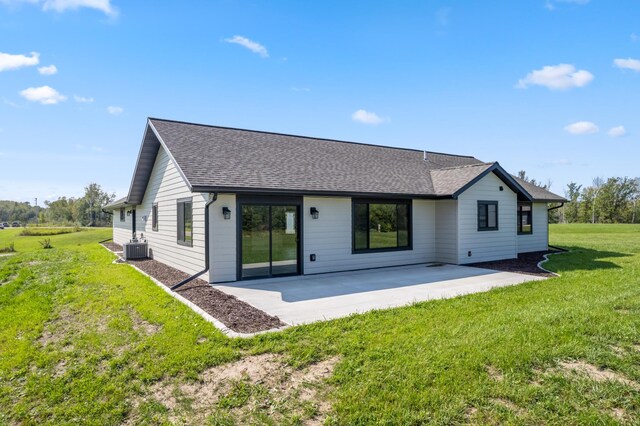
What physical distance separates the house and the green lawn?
2863 mm

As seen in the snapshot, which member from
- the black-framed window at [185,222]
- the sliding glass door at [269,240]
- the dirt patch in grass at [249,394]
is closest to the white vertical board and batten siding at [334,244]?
the sliding glass door at [269,240]

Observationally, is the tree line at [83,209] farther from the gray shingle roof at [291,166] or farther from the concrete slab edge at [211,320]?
the concrete slab edge at [211,320]

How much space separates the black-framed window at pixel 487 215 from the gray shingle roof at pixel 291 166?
4.29 ft

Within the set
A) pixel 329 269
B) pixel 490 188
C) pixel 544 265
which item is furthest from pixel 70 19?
pixel 544 265

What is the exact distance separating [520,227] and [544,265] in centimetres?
465

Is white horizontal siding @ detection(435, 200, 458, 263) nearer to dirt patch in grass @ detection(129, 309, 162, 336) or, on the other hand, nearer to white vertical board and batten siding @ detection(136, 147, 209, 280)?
white vertical board and batten siding @ detection(136, 147, 209, 280)

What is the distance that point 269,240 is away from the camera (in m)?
9.49

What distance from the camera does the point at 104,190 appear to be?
68.5m

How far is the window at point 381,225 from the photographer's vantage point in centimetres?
1109

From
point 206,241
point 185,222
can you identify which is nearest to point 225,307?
point 206,241

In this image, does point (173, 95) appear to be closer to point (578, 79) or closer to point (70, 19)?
point (70, 19)

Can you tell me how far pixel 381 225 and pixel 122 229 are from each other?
16.7 meters

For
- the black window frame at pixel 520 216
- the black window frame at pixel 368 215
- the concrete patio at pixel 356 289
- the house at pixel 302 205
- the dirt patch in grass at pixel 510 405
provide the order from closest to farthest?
the dirt patch in grass at pixel 510 405
the concrete patio at pixel 356 289
the house at pixel 302 205
the black window frame at pixel 368 215
the black window frame at pixel 520 216

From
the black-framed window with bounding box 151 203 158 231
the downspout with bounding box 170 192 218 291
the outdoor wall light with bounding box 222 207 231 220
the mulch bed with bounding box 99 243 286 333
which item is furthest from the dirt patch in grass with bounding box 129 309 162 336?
the black-framed window with bounding box 151 203 158 231
